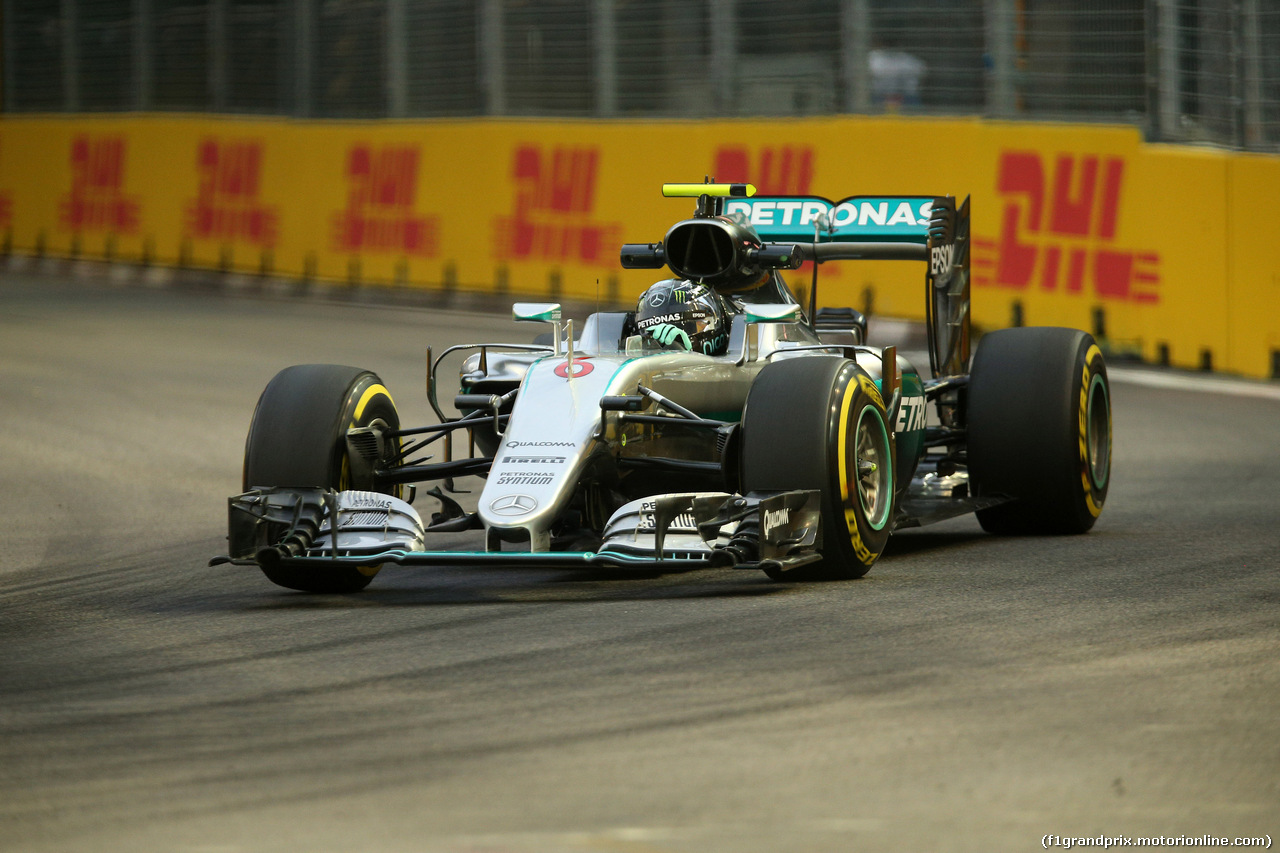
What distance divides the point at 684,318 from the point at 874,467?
116cm

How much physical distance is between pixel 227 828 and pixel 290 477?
3.45m

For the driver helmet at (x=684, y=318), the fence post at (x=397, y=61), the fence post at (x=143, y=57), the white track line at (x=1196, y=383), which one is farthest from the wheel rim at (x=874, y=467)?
the fence post at (x=143, y=57)

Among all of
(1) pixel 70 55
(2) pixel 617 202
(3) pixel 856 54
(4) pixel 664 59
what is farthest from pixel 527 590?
(1) pixel 70 55

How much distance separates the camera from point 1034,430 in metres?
9.41

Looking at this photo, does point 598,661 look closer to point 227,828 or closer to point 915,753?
point 915,753

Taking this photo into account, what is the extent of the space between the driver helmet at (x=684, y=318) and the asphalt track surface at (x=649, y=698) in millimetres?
1160

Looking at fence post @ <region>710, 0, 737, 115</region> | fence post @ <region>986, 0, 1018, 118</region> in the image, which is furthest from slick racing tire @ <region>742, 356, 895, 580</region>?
fence post @ <region>710, 0, 737, 115</region>

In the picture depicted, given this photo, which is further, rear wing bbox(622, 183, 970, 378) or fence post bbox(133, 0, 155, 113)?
fence post bbox(133, 0, 155, 113)

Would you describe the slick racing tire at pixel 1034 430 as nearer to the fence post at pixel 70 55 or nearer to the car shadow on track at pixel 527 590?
the car shadow on track at pixel 527 590

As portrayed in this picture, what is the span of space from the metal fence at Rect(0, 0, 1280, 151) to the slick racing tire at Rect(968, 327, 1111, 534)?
6.44 metres

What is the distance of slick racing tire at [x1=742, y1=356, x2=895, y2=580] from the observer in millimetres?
7680

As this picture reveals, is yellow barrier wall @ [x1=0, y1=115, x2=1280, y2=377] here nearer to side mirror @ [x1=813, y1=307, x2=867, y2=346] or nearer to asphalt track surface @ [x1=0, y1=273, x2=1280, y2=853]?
asphalt track surface @ [x1=0, y1=273, x2=1280, y2=853]

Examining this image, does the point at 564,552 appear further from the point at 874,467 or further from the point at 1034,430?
the point at 1034,430

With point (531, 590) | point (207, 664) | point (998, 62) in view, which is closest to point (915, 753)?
point (207, 664)
